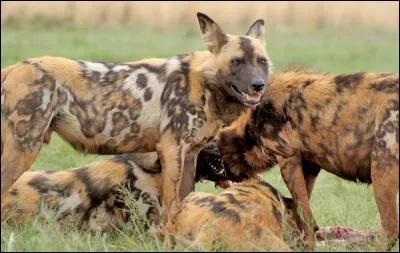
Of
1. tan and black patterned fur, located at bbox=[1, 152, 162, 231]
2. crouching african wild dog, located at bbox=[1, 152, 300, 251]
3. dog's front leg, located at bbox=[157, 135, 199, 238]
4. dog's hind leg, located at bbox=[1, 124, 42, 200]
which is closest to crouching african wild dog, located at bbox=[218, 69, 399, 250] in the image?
crouching african wild dog, located at bbox=[1, 152, 300, 251]

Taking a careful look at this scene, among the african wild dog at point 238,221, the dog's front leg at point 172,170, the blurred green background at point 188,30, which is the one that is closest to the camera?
the african wild dog at point 238,221

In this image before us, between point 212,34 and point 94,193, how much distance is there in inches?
53.5

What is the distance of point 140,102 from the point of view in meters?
6.64

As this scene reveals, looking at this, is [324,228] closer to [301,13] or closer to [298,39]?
[298,39]

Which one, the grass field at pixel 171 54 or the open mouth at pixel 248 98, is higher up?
the open mouth at pixel 248 98

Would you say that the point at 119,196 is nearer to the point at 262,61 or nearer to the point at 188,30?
the point at 262,61

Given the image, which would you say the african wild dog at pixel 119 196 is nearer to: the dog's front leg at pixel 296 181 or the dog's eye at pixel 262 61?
the dog's front leg at pixel 296 181

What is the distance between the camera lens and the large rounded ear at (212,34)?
22.6 ft

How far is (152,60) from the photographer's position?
6.91 metres

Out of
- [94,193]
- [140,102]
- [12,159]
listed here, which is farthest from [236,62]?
[12,159]

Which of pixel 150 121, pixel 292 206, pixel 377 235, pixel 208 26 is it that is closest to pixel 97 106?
pixel 150 121

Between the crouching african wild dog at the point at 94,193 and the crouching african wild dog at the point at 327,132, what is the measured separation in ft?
2.32

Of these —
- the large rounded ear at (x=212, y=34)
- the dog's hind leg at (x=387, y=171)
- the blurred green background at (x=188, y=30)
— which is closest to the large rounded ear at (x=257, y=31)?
the large rounded ear at (x=212, y=34)

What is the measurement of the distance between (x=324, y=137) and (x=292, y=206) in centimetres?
55
